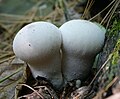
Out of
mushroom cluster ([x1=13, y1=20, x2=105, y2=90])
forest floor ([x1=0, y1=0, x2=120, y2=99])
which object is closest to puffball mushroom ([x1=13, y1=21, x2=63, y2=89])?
mushroom cluster ([x1=13, y1=20, x2=105, y2=90])

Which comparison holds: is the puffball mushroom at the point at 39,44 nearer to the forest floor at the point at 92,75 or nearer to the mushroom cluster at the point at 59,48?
the mushroom cluster at the point at 59,48

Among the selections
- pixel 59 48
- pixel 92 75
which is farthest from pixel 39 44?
pixel 92 75

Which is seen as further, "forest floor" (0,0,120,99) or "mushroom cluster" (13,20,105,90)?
"mushroom cluster" (13,20,105,90)

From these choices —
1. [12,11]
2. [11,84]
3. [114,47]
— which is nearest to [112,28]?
[114,47]

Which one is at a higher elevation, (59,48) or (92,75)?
(59,48)

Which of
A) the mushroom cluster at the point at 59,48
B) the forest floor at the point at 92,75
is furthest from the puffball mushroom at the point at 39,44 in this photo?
the forest floor at the point at 92,75

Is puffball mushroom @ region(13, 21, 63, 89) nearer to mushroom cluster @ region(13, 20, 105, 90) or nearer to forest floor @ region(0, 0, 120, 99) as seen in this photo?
mushroom cluster @ region(13, 20, 105, 90)

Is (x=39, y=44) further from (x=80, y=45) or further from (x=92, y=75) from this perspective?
(x=92, y=75)
